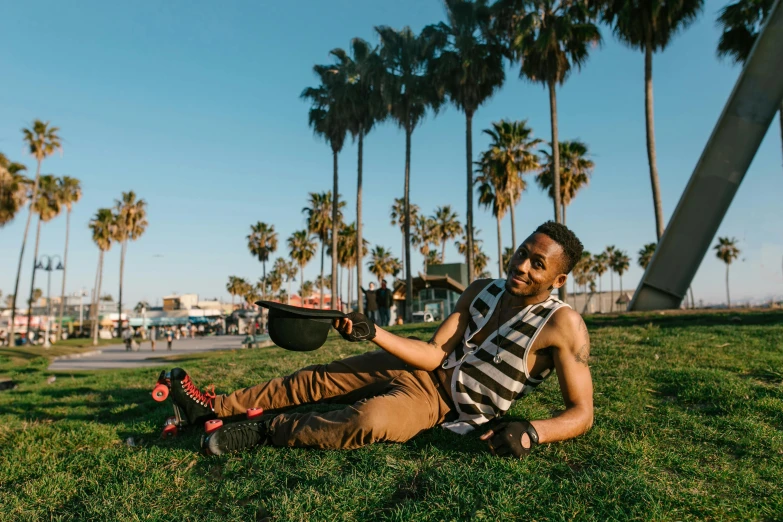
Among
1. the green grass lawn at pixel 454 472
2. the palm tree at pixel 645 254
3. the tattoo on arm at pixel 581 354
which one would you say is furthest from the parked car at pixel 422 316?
the palm tree at pixel 645 254

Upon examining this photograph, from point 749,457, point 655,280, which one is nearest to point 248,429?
point 749,457

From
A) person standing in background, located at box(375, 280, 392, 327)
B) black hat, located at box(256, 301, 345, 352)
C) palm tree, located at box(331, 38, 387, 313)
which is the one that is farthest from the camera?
palm tree, located at box(331, 38, 387, 313)

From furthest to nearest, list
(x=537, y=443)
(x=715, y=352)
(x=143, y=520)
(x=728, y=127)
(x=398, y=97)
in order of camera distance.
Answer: (x=398, y=97) → (x=728, y=127) → (x=715, y=352) → (x=537, y=443) → (x=143, y=520)

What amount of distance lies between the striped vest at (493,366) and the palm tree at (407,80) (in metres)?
23.9

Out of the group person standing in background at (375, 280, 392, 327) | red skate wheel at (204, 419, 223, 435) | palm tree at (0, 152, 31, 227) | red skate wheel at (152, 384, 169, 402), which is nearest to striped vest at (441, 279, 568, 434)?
red skate wheel at (204, 419, 223, 435)

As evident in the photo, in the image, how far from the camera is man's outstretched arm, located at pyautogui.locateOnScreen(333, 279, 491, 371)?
9.09 feet

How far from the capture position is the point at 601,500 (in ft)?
7.20

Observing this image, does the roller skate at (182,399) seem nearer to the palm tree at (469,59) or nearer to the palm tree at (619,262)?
the palm tree at (469,59)

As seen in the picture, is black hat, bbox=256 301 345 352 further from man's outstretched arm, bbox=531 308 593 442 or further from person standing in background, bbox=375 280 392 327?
person standing in background, bbox=375 280 392 327

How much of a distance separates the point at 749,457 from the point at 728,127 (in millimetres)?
12995

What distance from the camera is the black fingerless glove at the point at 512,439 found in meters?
2.54

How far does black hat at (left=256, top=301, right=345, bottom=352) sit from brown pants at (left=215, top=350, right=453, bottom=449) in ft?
2.01

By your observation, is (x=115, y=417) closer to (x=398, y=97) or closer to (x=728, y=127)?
(x=728, y=127)

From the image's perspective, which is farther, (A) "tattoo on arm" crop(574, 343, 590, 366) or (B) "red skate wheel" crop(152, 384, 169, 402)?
(B) "red skate wheel" crop(152, 384, 169, 402)
